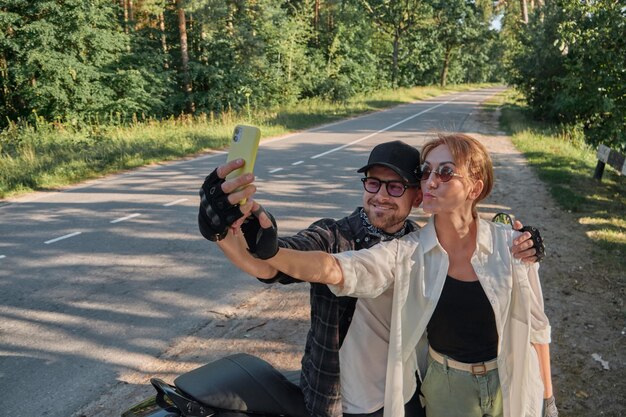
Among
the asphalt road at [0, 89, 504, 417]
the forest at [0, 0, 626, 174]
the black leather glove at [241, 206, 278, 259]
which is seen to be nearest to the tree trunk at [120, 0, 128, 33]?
the forest at [0, 0, 626, 174]

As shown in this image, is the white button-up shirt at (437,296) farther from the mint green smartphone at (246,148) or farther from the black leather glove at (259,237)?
the mint green smartphone at (246,148)

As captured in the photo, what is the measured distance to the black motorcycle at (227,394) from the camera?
1856mm

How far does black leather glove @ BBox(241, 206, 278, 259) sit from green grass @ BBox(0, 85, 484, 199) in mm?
9801

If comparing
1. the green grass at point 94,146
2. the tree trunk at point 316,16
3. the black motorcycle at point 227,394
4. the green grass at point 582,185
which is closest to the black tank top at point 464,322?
the black motorcycle at point 227,394

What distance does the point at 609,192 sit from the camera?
9.69m

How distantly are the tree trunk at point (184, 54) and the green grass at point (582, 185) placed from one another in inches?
614

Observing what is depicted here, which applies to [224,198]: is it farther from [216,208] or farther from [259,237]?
[259,237]

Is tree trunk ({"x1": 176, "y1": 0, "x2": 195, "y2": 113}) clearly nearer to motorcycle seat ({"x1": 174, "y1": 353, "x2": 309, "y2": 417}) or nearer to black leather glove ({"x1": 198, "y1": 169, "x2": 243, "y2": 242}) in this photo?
motorcycle seat ({"x1": 174, "y1": 353, "x2": 309, "y2": 417})

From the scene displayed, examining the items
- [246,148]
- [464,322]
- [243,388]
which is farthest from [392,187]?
[243,388]

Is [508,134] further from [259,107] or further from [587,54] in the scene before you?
[259,107]

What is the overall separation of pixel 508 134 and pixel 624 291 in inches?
589

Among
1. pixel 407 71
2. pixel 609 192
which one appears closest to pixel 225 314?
pixel 609 192

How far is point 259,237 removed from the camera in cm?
157

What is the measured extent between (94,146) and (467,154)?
1433cm
